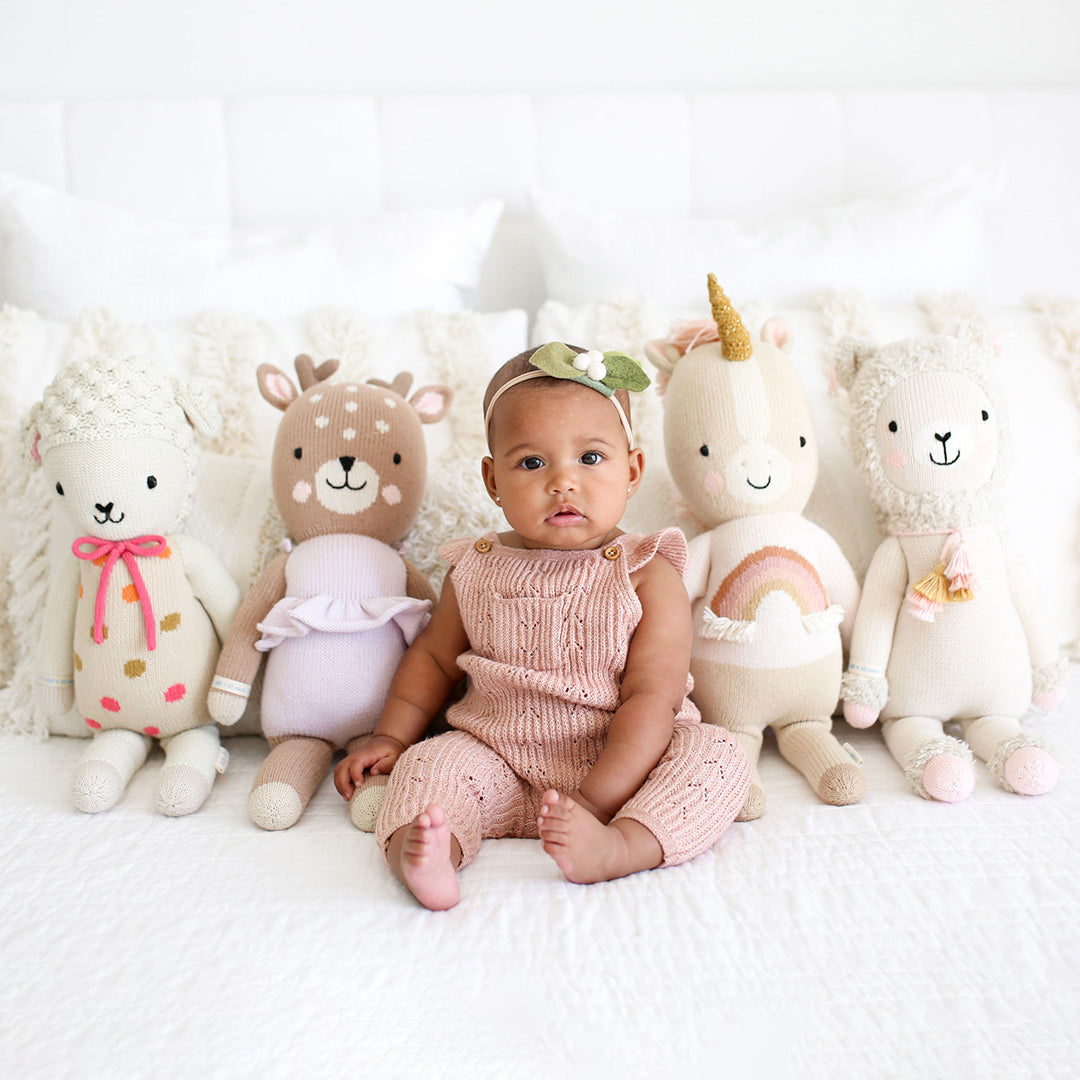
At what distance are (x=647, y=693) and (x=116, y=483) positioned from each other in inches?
25.5

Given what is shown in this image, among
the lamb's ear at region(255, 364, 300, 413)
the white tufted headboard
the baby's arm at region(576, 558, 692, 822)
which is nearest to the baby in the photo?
the baby's arm at region(576, 558, 692, 822)

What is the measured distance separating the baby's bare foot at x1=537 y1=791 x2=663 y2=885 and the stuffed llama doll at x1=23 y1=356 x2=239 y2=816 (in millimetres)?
455

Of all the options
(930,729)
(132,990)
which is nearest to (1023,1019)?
(930,729)

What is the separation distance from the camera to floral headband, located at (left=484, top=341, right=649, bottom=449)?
3.28 feet

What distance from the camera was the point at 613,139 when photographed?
1.72 meters

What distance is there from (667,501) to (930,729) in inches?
17.2

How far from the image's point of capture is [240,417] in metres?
1.34

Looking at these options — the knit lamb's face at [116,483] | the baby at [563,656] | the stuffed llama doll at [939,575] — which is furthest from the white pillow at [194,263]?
the stuffed llama doll at [939,575]

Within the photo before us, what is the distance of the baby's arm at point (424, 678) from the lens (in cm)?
106

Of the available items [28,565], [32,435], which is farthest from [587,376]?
[28,565]

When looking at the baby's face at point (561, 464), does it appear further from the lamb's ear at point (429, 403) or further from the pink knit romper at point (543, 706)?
the lamb's ear at point (429, 403)

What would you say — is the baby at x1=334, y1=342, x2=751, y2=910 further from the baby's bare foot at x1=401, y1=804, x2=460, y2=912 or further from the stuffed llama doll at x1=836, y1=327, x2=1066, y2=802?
the stuffed llama doll at x1=836, y1=327, x2=1066, y2=802

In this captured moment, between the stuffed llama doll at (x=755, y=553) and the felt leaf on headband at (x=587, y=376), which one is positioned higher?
the felt leaf on headband at (x=587, y=376)

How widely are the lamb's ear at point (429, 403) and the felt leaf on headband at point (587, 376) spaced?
0.25 meters
